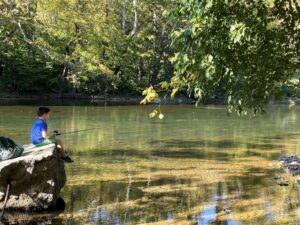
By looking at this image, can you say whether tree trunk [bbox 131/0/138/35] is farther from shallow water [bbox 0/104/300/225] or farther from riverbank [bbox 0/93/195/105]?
shallow water [bbox 0/104/300/225]

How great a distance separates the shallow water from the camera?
28.0 feet

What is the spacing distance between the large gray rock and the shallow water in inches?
15.3

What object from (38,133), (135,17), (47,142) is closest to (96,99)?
(135,17)

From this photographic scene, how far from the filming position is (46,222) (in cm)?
796

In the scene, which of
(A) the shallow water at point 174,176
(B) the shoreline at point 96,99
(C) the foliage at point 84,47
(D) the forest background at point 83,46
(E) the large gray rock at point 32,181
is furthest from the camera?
(B) the shoreline at point 96,99

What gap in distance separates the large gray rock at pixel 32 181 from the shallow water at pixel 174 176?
0.39 metres

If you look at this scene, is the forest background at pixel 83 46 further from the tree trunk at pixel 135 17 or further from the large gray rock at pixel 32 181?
the large gray rock at pixel 32 181

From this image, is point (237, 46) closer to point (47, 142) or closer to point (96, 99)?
point (47, 142)

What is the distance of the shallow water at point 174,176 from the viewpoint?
336 inches

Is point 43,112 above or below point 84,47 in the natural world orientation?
below

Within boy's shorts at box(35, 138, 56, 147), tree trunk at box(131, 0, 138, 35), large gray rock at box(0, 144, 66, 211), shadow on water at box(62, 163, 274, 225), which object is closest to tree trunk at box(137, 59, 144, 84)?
tree trunk at box(131, 0, 138, 35)

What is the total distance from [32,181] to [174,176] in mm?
4364

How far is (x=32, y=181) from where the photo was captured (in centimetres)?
855

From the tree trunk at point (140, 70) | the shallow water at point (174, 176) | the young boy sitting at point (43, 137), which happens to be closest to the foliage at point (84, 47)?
the tree trunk at point (140, 70)
